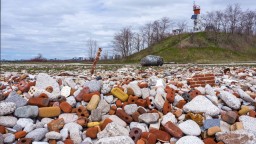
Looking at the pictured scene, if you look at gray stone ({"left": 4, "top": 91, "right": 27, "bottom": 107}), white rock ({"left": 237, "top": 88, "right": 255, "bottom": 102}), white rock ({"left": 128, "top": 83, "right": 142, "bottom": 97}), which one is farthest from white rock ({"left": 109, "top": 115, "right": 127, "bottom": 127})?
white rock ({"left": 237, "top": 88, "right": 255, "bottom": 102})

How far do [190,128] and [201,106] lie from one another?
0.70 metres

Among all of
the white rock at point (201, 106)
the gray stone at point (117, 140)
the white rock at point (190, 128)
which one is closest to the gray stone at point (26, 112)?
the gray stone at point (117, 140)

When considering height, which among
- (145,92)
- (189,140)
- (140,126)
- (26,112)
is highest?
(145,92)

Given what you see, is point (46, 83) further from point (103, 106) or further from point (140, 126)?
point (140, 126)

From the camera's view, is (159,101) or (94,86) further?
(94,86)

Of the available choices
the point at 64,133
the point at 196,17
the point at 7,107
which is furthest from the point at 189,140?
the point at 196,17

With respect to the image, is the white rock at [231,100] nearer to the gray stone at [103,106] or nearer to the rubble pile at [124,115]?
the rubble pile at [124,115]

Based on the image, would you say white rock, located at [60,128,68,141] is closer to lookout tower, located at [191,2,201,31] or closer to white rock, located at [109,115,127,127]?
white rock, located at [109,115,127,127]

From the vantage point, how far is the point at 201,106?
5691 millimetres

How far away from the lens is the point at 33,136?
4918 millimetres

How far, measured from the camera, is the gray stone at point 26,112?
5.44 metres

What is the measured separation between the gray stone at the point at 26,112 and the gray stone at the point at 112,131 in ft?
4.04

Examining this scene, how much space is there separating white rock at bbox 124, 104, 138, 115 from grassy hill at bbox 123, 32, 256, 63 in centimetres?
3807

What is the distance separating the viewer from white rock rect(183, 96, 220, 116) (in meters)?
5.60
